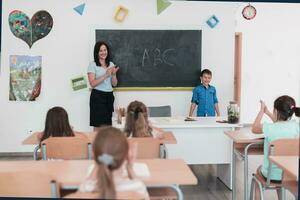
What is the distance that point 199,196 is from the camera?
2918 millimetres

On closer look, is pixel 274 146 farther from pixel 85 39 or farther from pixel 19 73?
pixel 19 73

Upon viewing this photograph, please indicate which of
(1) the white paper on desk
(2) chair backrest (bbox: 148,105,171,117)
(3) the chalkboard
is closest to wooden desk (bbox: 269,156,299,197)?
(1) the white paper on desk

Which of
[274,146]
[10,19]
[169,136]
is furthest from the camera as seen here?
[10,19]

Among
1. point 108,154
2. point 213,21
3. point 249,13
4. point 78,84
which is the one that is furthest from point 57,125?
point 249,13

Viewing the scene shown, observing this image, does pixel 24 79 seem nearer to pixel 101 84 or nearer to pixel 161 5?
pixel 101 84

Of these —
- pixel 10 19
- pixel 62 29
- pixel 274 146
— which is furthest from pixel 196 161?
pixel 10 19

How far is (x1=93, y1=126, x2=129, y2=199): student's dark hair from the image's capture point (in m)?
1.32

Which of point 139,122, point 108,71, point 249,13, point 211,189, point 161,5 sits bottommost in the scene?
point 211,189

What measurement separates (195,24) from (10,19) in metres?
1.73

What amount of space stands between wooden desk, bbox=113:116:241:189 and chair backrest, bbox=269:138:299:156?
2.94ft

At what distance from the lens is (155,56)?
13.1 ft

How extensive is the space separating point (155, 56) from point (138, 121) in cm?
176

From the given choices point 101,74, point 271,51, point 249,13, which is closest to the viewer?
point 101,74

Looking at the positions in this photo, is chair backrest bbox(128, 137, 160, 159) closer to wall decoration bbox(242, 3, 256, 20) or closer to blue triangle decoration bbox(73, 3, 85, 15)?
blue triangle decoration bbox(73, 3, 85, 15)
